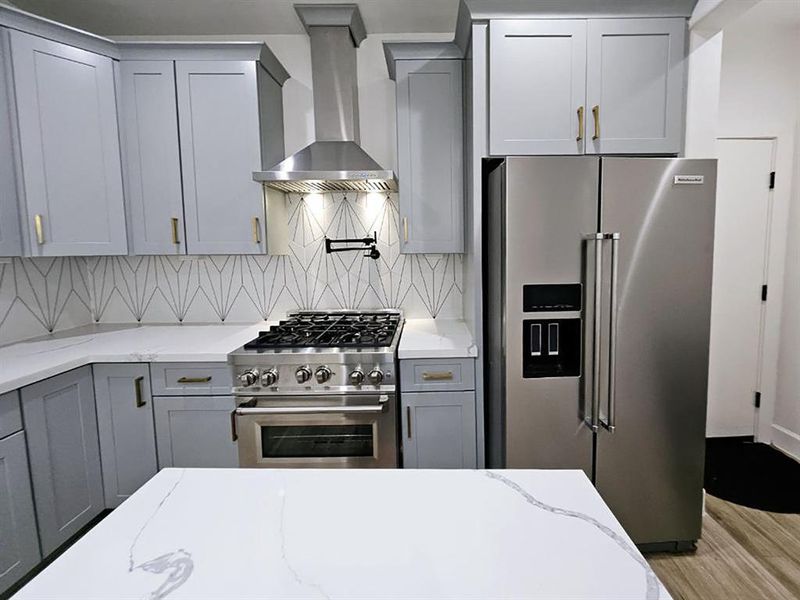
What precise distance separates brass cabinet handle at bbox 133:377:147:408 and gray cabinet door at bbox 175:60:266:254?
753 mm

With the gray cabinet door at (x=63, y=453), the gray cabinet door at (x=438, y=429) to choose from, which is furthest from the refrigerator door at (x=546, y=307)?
the gray cabinet door at (x=63, y=453)

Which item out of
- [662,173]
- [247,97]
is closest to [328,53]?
[247,97]

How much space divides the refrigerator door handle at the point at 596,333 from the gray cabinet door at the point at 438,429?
54 cm

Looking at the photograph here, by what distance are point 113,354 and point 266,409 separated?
0.81 m

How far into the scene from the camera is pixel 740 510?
7.66 ft

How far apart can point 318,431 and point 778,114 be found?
3591mm

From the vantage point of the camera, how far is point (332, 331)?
7.74 ft

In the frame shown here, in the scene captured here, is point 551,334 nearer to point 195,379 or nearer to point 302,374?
point 302,374

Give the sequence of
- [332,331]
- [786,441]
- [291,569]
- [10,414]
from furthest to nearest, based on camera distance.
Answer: [786,441], [332,331], [10,414], [291,569]

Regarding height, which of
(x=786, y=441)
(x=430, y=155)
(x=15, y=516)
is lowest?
(x=786, y=441)

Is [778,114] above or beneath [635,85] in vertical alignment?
above

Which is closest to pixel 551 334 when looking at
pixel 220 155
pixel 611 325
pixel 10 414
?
pixel 611 325

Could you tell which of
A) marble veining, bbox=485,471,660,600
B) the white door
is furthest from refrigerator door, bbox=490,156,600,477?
the white door

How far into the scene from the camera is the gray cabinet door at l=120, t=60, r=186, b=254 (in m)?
2.34
